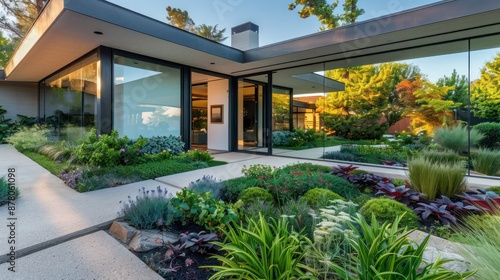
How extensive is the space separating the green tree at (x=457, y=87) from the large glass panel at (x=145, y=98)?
689 cm

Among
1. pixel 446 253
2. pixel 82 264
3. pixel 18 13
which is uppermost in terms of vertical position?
pixel 18 13

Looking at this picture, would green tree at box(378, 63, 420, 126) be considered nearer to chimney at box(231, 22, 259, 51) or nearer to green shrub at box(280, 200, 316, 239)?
chimney at box(231, 22, 259, 51)

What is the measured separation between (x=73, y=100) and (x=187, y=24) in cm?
1322

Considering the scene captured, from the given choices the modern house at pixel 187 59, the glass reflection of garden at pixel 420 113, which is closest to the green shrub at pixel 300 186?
the glass reflection of garden at pixel 420 113

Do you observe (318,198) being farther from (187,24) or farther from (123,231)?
(187,24)

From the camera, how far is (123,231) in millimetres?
2297

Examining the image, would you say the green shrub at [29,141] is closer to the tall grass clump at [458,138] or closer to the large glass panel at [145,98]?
the large glass panel at [145,98]

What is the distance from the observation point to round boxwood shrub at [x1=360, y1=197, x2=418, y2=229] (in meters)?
2.41

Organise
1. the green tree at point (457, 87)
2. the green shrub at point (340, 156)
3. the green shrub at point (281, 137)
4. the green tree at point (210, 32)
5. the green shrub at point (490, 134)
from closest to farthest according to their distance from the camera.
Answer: the green tree at point (457, 87), the green shrub at point (490, 134), the green shrub at point (340, 156), the green shrub at point (281, 137), the green tree at point (210, 32)

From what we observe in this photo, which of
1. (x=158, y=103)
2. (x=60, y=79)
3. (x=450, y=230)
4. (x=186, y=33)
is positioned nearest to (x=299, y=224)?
(x=450, y=230)

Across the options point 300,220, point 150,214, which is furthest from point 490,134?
point 150,214

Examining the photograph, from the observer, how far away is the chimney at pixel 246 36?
29.2 feet

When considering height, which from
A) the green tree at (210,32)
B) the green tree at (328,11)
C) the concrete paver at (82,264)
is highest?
the green tree at (210,32)

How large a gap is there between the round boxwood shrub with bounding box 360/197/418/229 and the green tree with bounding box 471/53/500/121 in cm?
464
